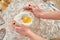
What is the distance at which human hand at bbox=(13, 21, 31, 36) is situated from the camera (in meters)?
0.87

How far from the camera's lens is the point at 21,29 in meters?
0.88

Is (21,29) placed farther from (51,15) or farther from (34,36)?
(51,15)

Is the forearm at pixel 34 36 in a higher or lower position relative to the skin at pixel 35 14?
lower

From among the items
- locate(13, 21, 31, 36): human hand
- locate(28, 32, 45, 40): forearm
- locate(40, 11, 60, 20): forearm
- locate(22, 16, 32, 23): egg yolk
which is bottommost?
locate(28, 32, 45, 40): forearm

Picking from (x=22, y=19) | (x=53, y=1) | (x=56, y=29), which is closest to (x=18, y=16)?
(x=22, y=19)

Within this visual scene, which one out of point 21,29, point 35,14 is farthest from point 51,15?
point 21,29

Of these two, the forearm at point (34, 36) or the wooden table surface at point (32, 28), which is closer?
the forearm at point (34, 36)

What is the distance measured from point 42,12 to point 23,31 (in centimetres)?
19

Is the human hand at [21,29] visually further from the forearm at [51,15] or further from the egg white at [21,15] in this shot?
the forearm at [51,15]

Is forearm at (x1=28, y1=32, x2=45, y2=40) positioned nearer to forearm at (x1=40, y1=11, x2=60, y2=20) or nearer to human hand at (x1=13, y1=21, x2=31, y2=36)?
human hand at (x1=13, y1=21, x2=31, y2=36)

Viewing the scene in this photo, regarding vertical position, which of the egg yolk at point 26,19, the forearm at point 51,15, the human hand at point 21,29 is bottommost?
the human hand at point 21,29

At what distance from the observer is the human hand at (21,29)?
34.4 inches

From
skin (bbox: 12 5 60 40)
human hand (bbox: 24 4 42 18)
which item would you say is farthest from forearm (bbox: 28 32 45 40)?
human hand (bbox: 24 4 42 18)

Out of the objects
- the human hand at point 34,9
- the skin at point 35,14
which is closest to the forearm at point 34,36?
the skin at point 35,14
